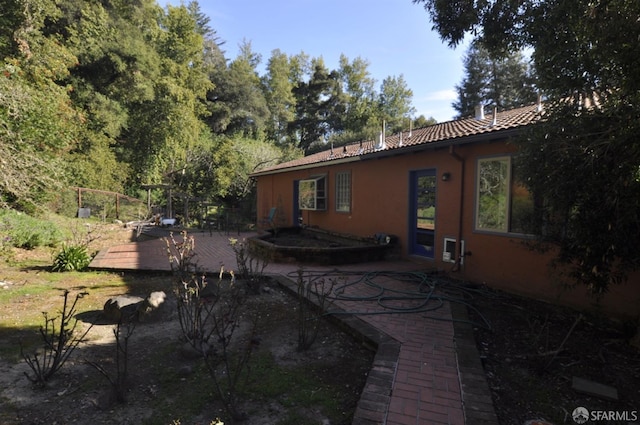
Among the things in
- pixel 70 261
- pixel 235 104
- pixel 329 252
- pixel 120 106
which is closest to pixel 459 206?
pixel 329 252

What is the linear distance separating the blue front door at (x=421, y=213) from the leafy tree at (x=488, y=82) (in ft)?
85.6

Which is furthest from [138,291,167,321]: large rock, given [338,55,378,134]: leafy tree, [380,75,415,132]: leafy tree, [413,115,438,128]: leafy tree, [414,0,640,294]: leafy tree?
[380,75,415,132]: leafy tree

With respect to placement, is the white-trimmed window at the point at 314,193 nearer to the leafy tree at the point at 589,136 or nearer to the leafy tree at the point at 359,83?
the leafy tree at the point at 589,136

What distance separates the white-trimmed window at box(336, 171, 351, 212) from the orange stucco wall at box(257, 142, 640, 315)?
0.57ft

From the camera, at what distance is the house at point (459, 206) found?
538cm

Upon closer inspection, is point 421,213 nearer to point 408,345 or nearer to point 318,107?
point 408,345

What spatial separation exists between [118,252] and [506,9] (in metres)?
9.82

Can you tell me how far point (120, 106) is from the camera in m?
20.9

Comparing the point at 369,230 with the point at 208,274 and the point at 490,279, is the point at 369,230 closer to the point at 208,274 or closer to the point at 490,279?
the point at 490,279

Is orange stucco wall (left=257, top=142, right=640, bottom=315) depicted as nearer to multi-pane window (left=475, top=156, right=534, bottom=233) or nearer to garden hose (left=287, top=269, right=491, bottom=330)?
multi-pane window (left=475, top=156, right=534, bottom=233)

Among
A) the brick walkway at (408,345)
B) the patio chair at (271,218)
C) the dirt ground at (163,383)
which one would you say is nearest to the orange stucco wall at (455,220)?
the brick walkway at (408,345)

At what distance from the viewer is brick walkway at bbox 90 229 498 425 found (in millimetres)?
2479

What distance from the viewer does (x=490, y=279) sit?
19.7 ft

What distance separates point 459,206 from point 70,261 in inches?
306
